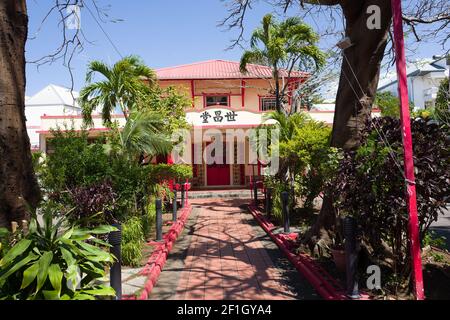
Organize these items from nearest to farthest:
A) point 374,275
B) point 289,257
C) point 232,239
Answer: point 374,275 → point 289,257 → point 232,239

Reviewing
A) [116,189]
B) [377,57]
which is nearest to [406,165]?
[377,57]

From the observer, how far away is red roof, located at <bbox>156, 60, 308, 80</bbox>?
21.0 metres

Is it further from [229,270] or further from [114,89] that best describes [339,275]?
[114,89]

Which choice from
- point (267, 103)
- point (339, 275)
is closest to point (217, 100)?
point (267, 103)

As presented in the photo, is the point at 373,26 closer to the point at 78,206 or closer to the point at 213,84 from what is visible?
the point at 78,206

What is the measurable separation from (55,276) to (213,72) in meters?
19.8

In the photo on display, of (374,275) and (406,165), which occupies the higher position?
(406,165)

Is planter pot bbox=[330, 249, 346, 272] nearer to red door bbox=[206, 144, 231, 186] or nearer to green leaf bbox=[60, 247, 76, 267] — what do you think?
green leaf bbox=[60, 247, 76, 267]

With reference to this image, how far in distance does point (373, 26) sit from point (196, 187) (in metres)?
15.5

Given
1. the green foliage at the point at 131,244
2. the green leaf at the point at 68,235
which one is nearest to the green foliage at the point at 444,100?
the green foliage at the point at 131,244

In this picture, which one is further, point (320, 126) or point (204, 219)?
point (204, 219)

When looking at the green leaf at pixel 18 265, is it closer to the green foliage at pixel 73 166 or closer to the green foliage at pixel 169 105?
the green foliage at pixel 73 166

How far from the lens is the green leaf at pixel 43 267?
3135 mm

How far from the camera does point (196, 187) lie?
20.8 metres
